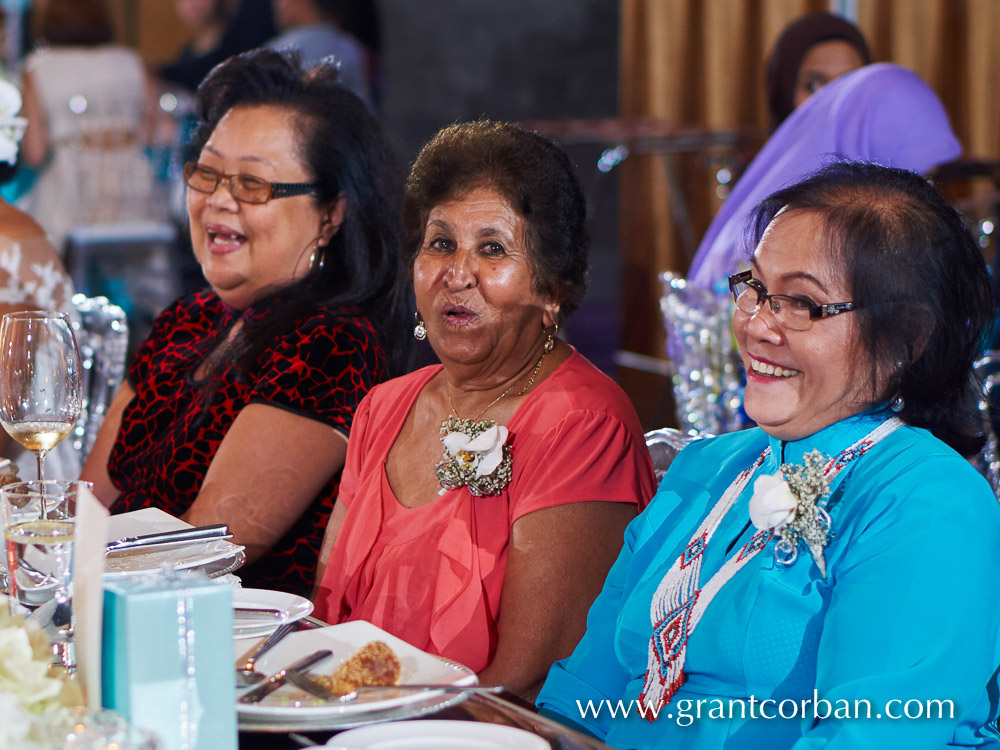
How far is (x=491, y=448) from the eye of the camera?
1.98 metres

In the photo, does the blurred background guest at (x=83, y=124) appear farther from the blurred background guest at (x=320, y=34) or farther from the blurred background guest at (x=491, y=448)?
the blurred background guest at (x=491, y=448)

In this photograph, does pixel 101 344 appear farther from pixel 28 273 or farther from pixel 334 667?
pixel 334 667

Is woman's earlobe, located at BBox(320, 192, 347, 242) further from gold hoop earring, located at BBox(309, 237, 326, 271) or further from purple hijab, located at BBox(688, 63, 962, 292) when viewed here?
purple hijab, located at BBox(688, 63, 962, 292)

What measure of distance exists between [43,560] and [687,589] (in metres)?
0.82

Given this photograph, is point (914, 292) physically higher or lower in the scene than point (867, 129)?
lower

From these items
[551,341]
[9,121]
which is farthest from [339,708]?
[9,121]

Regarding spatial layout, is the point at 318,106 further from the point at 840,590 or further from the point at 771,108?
the point at 771,108

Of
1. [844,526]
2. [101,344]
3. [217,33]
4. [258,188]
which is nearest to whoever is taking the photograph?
[844,526]

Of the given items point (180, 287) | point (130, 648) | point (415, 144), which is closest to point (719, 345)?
point (130, 648)

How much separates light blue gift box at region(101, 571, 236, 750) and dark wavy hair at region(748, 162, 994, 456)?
34.7 inches

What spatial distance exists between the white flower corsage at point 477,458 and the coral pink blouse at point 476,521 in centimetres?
3

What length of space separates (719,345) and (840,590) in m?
2.13

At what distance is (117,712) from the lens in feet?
3.47

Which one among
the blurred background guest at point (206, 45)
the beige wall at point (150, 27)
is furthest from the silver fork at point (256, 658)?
the beige wall at point (150, 27)
